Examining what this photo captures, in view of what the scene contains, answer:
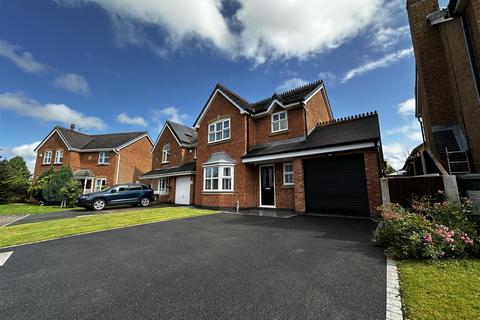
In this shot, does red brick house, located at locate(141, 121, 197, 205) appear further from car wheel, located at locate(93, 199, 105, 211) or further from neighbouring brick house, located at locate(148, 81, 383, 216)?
car wheel, located at locate(93, 199, 105, 211)

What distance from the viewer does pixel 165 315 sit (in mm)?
2451

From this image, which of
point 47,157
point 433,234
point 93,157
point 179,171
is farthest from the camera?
point 47,157

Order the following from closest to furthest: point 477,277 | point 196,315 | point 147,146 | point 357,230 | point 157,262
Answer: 1. point 196,315
2. point 477,277
3. point 157,262
4. point 357,230
5. point 147,146

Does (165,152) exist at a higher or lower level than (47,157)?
lower

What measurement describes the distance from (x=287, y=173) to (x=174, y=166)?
40.9ft

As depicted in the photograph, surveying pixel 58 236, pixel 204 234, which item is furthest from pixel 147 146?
pixel 204 234

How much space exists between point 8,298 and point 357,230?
26.2 ft

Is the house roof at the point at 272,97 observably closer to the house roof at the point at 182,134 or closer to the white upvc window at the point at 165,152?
the house roof at the point at 182,134

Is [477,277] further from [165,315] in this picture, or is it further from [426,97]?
[426,97]

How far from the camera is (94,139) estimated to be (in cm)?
2948

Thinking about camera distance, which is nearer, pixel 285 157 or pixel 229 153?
pixel 285 157

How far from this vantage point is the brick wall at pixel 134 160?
2543 centimetres

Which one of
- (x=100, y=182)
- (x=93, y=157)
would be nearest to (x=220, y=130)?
(x=100, y=182)

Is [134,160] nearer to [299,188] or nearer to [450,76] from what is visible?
[299,188]
